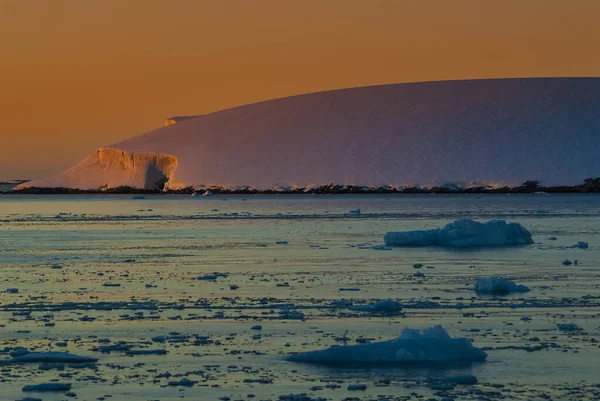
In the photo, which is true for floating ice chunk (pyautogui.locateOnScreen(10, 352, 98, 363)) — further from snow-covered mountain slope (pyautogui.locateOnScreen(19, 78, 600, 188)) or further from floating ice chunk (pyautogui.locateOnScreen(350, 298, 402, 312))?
→ snow-covered mountain slope (pyautogui.locateOnScreen(19, 78, 600, 188))

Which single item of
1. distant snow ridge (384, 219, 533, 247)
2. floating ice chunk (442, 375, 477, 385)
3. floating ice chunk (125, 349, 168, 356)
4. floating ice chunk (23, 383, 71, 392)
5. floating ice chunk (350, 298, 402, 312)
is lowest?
floating ice chunk (23, 383, 71, 392)

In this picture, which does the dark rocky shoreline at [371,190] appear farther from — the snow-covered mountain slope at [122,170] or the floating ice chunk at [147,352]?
the floating ice chunk at [147,352]

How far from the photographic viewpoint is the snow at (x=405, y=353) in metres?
7.11

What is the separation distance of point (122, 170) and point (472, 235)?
48.1 m

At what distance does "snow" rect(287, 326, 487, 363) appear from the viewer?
7.11 meters

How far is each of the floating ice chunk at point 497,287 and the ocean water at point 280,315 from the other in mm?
214

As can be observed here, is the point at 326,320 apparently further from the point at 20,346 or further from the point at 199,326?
the point at 20,346

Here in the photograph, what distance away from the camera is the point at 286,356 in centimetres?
732

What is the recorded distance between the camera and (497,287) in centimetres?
1063

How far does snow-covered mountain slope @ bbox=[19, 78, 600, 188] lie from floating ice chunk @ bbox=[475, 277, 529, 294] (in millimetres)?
44035

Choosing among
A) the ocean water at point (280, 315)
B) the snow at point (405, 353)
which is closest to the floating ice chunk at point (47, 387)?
the ocean water at point (280, 315)

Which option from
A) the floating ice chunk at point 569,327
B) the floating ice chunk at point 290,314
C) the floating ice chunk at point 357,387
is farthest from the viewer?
the floating ice chunk at point 290,314

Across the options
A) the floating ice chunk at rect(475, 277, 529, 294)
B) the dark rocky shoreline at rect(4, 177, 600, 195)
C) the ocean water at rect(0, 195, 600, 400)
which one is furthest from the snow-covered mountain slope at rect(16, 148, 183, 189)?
the floating ice chunk at rect(475, 277, 529, 294)

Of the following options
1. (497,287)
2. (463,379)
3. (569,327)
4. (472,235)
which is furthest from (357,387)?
(472,235)
